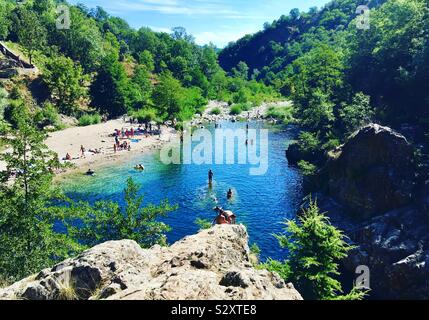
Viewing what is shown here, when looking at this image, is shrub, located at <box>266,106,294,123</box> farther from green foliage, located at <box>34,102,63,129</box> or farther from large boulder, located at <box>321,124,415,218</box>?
large boulder, located at <box>321,124,415,218</box>

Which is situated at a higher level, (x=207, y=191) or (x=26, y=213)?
(x=26, y=213)

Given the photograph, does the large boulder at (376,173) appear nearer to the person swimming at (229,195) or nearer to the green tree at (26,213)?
the person swimming at (229,195)

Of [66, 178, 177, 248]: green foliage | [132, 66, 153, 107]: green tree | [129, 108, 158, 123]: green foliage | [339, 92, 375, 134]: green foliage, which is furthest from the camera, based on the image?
[132, 66, 153, 107]: green tree

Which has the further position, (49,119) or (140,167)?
(49,119)

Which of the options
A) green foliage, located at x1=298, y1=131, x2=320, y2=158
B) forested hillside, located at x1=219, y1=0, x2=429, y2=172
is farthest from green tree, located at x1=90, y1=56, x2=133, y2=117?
green foliage, located at x1=298, y1=131, x2=320, y2=158

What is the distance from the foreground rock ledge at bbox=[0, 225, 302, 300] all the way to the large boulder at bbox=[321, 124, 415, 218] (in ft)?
73.9

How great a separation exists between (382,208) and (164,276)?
27.1m

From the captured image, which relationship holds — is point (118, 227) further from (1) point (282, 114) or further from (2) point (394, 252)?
(1) point (282, 114)

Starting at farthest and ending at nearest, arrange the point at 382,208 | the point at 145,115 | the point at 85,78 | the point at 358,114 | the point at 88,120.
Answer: the point at 85,78 < the point at 145,115 < the point at 88,120 < the point at 358,114 < the point at 382,208

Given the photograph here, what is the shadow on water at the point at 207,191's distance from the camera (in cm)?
3596

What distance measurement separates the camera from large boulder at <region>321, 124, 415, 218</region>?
32344 mm

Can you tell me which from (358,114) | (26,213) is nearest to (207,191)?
(358,114)

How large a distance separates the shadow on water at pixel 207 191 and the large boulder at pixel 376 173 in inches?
264

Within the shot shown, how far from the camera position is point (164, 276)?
33.7ft
